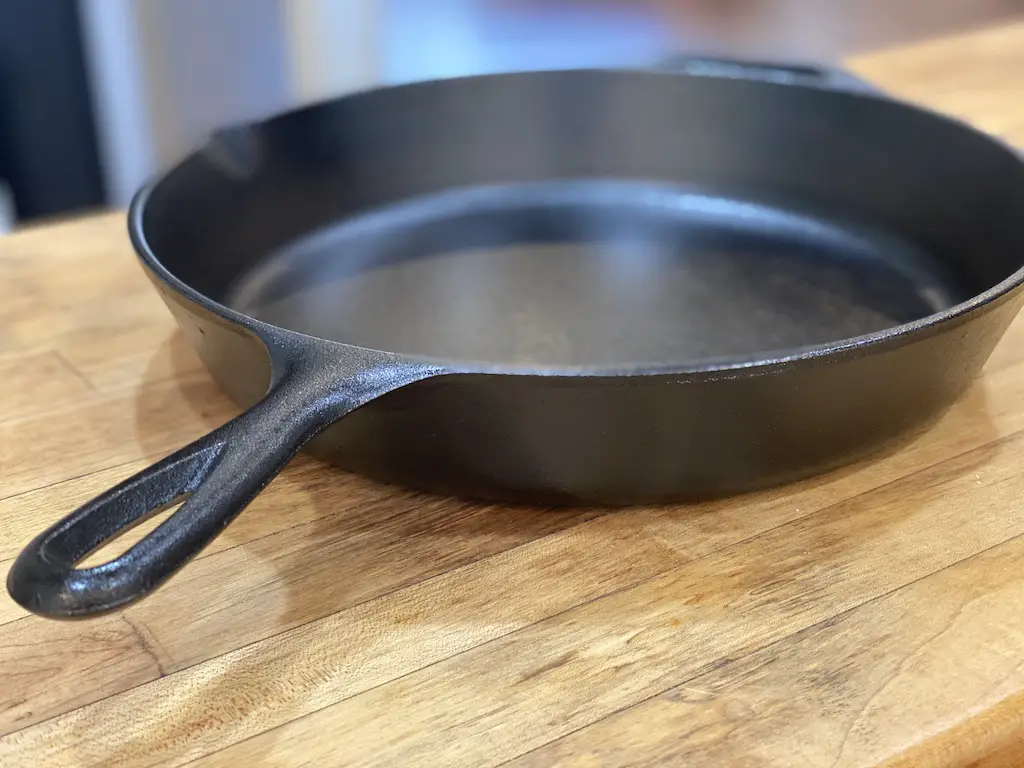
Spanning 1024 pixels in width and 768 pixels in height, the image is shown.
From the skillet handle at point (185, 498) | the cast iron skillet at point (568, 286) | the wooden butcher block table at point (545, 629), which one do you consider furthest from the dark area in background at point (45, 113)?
the skillet handle at point (185, 498)

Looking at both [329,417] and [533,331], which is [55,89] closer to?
[533,331]

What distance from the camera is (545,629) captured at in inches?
15.3

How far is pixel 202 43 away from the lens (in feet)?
4.96

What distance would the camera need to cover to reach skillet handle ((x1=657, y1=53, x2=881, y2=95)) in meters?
0.77

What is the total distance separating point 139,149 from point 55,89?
139mm

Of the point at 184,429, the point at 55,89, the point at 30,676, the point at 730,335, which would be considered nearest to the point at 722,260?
the point at 730,335

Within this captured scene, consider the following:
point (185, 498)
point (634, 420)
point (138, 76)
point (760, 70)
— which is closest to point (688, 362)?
point (634, 420)

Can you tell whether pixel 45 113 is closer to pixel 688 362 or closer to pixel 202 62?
pixel 202 62

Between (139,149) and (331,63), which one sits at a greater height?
(331,63)

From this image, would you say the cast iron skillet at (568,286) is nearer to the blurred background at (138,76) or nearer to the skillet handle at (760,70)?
the skillet handle at (760,70)

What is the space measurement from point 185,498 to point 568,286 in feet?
1.14

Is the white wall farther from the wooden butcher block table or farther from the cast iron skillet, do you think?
the wooden butcher block table

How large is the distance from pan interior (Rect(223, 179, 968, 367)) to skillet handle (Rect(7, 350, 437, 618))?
0.17m

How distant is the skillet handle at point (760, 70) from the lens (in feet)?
2.53
